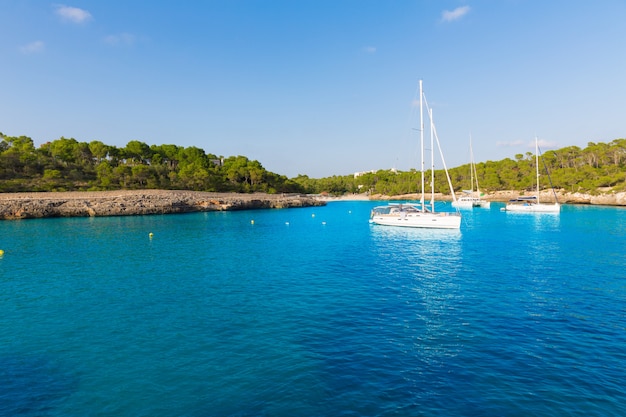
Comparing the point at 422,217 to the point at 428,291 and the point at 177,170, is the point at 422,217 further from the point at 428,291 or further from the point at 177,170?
the point at 177,170

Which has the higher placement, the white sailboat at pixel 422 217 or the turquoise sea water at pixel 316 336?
the white sailboat at pixel 422 217

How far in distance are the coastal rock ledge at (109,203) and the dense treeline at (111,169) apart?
587 inches

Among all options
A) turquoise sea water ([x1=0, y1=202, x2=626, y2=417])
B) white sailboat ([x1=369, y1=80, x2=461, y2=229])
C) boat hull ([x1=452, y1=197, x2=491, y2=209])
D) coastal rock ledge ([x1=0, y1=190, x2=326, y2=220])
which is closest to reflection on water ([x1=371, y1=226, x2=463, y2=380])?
turquoise sea water ([x1=0, y1=202, x2=626, y2=417])

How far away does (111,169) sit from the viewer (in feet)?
357

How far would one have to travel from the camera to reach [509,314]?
1598cm

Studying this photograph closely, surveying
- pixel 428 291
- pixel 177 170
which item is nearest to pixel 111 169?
pixel 177 170

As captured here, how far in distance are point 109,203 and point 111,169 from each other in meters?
37.1

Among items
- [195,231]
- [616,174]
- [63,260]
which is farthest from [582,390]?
[616,174]

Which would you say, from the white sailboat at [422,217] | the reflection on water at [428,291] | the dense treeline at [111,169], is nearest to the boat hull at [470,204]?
the white sailboat at [422,217]

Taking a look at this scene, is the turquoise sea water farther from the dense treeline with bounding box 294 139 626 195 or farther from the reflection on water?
the dense treeline with bounding box 294 139 626 195

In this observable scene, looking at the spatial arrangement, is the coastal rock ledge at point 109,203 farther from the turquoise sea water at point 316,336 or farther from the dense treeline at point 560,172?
A: the dense treeline at point 560,172

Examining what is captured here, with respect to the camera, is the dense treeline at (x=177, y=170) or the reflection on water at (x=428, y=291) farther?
the dense treeline at (x=177, y=170)

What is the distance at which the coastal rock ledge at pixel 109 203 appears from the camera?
7006 centimetres

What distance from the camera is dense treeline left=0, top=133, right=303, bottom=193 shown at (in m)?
96.0
